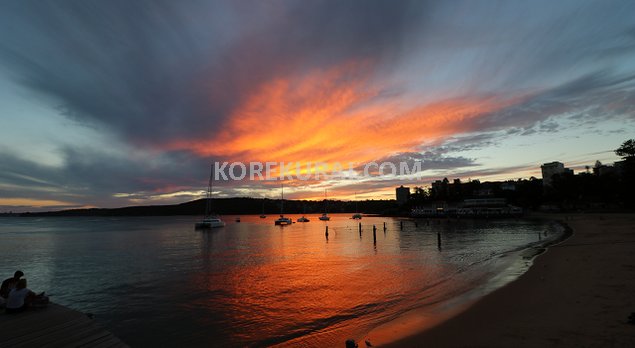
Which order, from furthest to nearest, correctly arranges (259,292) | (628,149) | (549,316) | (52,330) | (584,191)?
(584,191) < (628,149) < (259,292) < (549,316) < (52,330)

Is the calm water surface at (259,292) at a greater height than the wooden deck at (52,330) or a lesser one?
lesser

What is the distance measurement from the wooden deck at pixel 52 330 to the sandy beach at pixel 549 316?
9110 millimetres

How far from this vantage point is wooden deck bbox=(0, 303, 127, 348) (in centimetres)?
951

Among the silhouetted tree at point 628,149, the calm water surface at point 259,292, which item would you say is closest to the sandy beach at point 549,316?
the calm water surface at point 259,292

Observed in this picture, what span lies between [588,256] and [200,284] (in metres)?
28.9

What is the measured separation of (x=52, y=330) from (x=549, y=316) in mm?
17051

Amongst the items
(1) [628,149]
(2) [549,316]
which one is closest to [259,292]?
(2) [549,316]

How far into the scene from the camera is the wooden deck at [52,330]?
31.2 ft

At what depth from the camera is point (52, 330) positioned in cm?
1052

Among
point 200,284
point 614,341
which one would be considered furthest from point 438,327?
point 200,284

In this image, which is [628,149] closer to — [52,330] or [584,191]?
[584,191]

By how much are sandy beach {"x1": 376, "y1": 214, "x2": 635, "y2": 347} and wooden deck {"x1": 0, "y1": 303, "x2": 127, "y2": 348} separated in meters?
9.11

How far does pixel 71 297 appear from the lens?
21.1 m

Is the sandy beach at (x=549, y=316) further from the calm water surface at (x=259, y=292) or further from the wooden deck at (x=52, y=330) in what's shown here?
the wooden deck at (x=52, y=330)
